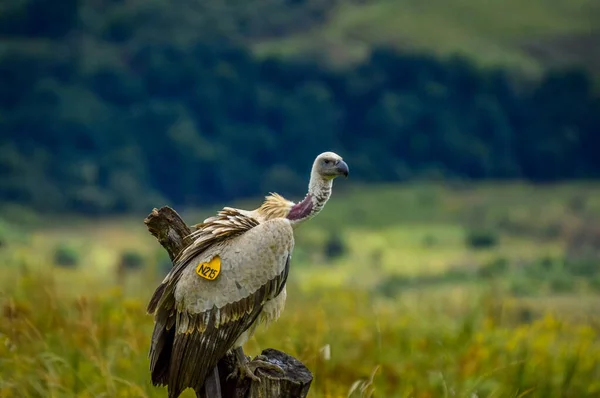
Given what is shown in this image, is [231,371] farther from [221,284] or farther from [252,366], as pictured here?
[221,284]

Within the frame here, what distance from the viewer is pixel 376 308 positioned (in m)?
6.27

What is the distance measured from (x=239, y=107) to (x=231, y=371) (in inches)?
486

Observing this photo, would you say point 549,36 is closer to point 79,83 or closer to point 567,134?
point 567,134

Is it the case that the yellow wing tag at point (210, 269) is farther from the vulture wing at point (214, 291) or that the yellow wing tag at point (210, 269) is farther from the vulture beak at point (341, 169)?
A: the vulture beak at point (341, 169)

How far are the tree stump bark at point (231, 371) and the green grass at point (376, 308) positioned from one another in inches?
26.5

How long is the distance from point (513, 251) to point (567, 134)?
4.71 m

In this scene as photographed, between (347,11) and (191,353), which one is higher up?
(347,11)

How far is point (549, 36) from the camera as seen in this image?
16.8 m

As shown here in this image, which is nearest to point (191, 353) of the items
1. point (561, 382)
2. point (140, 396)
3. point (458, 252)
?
point (140, 396)

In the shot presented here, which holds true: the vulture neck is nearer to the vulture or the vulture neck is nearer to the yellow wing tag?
the vulture

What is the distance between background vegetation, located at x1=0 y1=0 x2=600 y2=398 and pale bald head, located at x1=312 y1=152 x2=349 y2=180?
6221mm

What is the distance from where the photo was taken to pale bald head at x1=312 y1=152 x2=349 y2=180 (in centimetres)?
377

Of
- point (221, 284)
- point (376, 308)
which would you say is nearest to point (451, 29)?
point (376, 308)

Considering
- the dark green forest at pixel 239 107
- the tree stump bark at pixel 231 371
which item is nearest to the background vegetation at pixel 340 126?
the dark green forest at pixel 239 107
